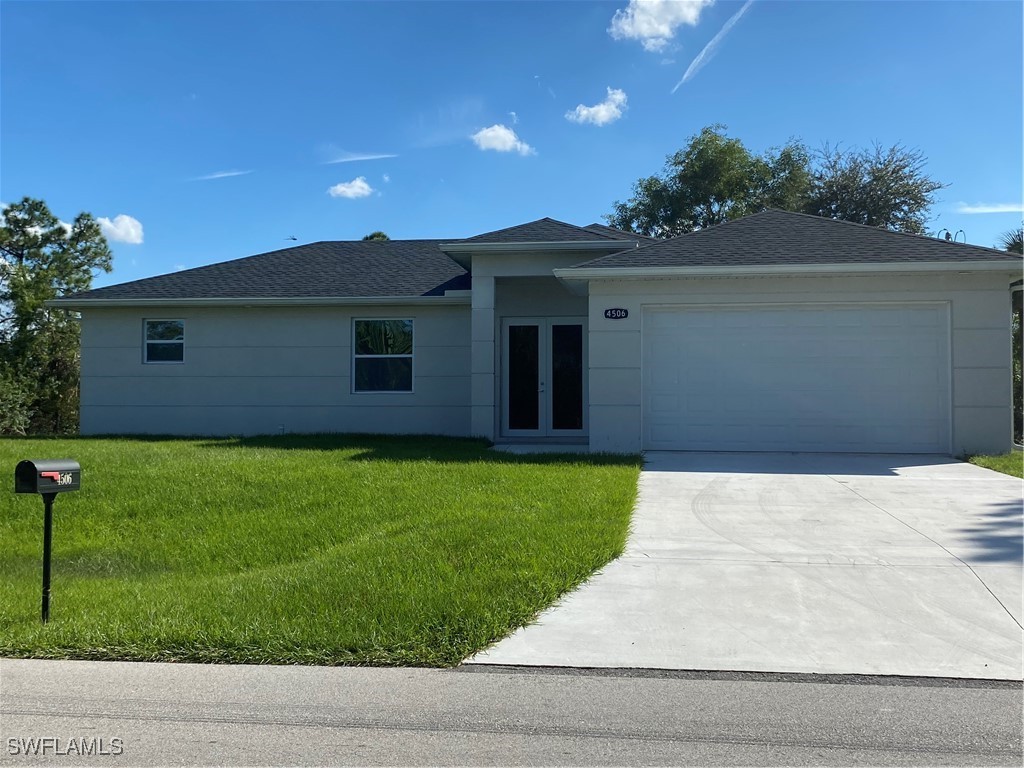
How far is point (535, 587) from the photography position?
599cm

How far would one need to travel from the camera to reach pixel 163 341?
58.1 ft

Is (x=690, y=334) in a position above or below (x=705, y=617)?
above

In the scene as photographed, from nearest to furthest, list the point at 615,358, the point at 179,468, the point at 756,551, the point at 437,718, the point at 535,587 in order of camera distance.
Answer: the point at 437,718 < the point at 535,587 < the point at 756,551 < the point at 179,468 < the point at 615,358

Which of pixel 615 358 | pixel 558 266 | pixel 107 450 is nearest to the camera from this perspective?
pixel 107 450

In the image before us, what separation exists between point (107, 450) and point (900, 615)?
11.6 metres

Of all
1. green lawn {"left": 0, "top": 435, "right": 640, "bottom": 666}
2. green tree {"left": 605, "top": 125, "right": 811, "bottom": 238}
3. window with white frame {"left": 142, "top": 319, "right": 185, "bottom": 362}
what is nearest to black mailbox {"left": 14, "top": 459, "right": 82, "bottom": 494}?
green lawn {"left": 0, "top": 435, "right": 640, "bottom": 666}

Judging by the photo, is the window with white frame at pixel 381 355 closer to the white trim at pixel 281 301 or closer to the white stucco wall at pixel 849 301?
the white trim at pixel 281 301

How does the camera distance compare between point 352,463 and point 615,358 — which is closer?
point 352,463

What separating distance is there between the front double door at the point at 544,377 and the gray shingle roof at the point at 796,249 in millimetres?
3083

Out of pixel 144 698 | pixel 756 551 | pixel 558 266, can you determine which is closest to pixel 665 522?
pixel 756 551

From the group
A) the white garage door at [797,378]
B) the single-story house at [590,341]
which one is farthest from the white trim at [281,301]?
the white garage door at [797,378]

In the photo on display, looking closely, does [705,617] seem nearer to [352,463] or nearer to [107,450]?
[352,463]

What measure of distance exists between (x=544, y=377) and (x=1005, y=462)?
27.0 ft

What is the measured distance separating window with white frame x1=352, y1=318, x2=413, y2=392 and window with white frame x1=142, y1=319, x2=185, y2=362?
403 centimetres
